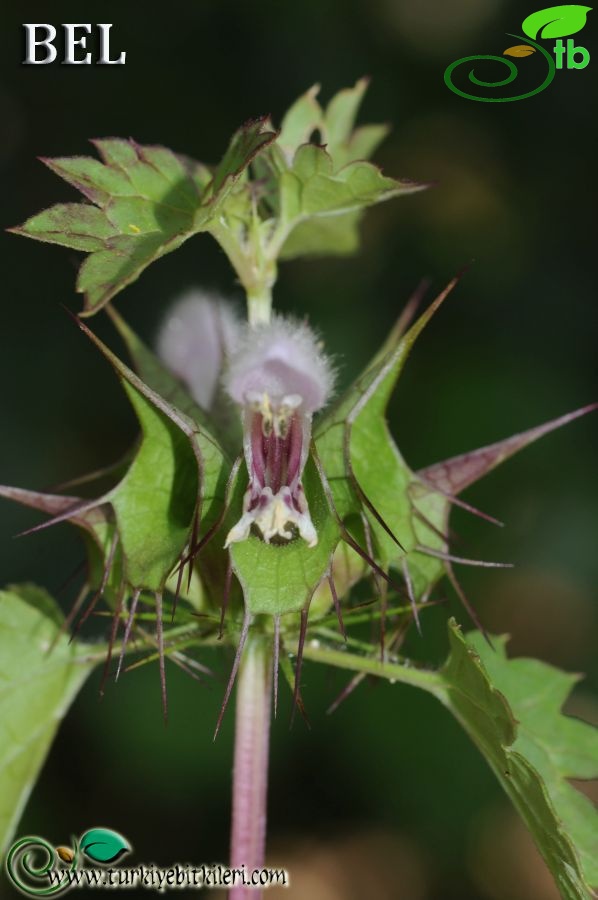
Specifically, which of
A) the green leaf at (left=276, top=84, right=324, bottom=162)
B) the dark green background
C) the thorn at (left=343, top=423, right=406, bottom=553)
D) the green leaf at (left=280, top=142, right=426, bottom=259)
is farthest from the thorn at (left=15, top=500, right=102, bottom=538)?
the dark green background

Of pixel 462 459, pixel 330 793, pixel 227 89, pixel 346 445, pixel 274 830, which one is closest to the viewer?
pixel 346 445

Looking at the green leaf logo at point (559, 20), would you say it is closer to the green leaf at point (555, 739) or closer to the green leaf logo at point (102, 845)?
the green leaf at point (555, 739)

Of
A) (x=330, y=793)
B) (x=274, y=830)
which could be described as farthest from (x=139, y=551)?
(x=274, y=830)

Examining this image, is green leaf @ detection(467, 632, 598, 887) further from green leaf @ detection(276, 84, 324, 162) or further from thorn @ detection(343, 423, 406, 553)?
green leaf @ detection(276, 84, 324, 162)

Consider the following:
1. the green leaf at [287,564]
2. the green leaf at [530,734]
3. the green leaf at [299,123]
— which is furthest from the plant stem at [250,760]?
the green leaf at [299,123]

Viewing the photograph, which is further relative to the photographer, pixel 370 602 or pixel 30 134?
pixel 30 134

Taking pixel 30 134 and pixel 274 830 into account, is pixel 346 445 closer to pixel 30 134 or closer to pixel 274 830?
pixel 274 830
